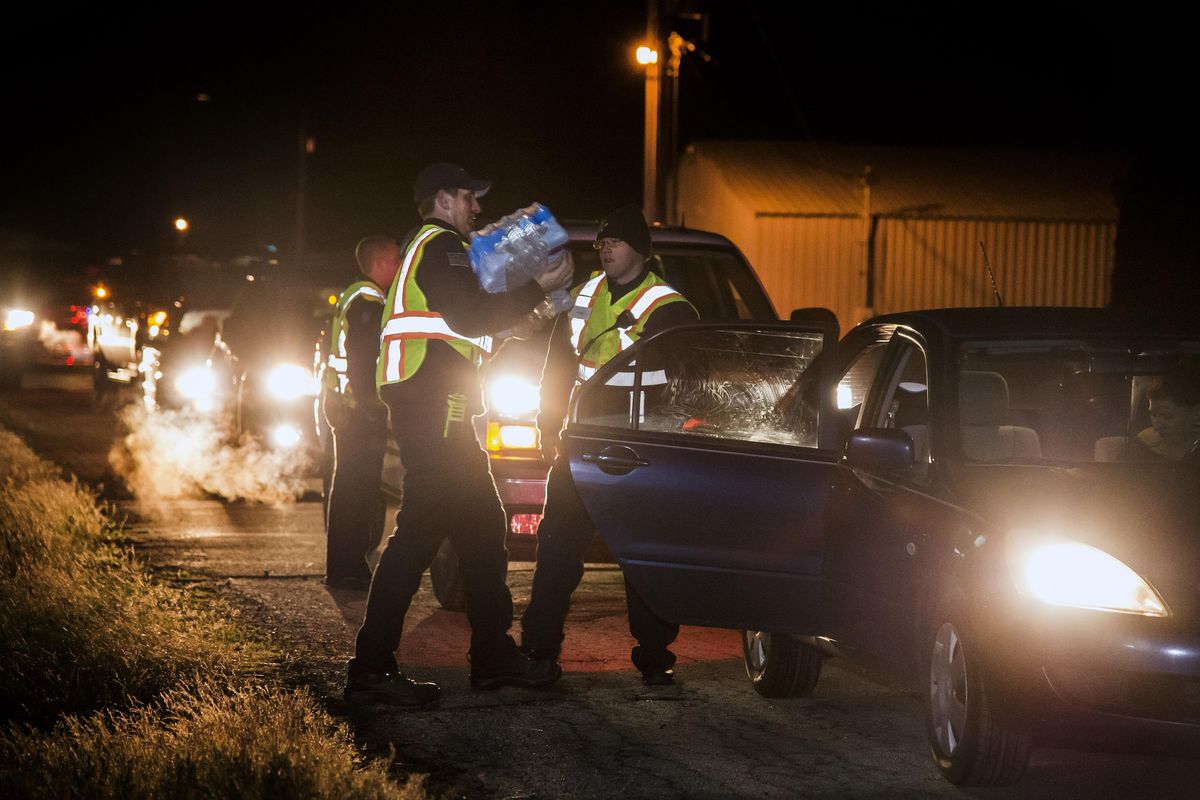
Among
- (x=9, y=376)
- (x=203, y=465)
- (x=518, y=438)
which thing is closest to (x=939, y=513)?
(x=518, y=438)

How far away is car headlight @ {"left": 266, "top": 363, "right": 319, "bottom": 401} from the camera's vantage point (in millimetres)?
15430

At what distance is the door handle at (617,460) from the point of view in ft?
21.4

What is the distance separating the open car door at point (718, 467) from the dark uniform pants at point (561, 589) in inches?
16.0

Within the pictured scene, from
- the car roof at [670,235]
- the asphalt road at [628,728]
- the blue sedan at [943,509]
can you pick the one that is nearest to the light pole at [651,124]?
the car roof at [670,235]

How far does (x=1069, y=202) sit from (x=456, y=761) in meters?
31.0

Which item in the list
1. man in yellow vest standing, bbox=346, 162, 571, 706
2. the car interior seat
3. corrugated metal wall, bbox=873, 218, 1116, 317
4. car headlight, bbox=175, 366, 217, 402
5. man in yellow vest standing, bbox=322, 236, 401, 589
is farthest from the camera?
corrugated metal wall, bbox=873, 218, 1116, 317

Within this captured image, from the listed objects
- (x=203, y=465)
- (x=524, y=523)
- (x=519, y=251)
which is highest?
(x=519, y=251)

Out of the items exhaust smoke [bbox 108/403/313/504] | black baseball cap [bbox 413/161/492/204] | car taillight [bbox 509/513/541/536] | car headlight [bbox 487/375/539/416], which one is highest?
black baseball cap [bbox 413/161/492/204]

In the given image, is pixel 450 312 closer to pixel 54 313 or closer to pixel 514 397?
pixel 514 397

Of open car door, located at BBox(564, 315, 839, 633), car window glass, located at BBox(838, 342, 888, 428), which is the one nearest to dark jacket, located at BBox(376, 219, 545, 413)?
open car door, located at BBox(564, 315, 839, 633)

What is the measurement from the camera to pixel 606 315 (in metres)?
7.68

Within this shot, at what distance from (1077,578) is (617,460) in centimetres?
196

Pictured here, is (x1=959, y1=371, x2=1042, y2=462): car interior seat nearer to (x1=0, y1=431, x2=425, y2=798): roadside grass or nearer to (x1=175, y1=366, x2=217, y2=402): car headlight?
(x1=0, y1=431, x2=425, y2=798): roadside grass

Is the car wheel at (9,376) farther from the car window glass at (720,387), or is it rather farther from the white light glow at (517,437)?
the car window glass at (720,387)
